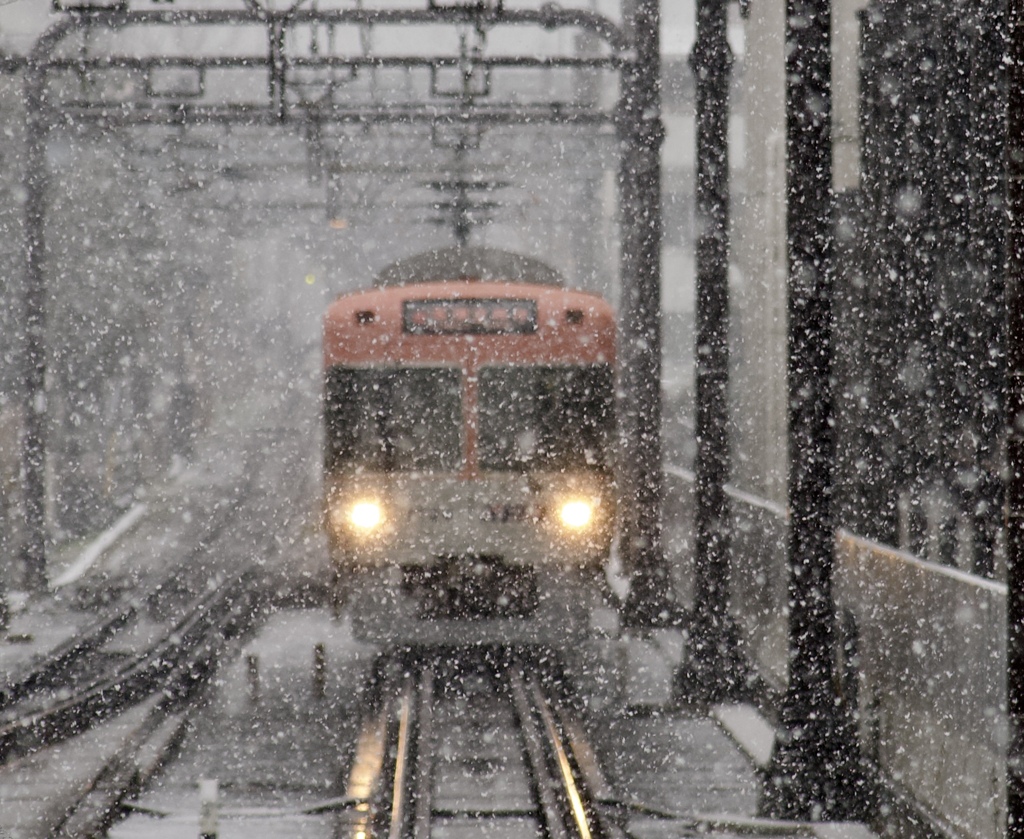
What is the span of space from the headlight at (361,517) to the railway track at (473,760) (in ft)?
4.41

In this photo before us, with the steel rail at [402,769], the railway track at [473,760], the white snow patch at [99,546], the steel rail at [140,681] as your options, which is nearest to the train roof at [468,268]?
the steel rail at [140,681]

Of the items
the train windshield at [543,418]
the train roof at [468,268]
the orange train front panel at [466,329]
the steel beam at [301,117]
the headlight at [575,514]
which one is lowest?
the headlight at [575,514]

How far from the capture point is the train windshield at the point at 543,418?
527 inches

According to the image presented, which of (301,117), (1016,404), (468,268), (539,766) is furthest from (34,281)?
(1016,404)

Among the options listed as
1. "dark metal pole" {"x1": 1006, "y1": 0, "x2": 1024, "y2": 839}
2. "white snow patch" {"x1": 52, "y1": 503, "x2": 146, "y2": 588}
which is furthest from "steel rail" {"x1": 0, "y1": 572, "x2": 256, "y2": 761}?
"dark metal pole" {"x1": 1006, "y1": 0, "x2": 1024, "y2": 839}

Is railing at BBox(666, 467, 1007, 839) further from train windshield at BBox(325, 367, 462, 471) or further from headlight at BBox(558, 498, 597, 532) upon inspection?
train windshield at BBox(325, 367, 462, 471)

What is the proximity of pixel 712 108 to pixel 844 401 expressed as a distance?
4.48m

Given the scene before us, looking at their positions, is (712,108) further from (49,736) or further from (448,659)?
(49,736)

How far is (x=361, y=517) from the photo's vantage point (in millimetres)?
13211

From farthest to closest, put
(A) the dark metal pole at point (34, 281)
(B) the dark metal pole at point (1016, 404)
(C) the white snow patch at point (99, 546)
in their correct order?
1. (C) the white snow patch at point (99, 546)
2. (A) the dark metal pole at point (34, 281)
3. (B) the dark metal pole at point (1016, 404)

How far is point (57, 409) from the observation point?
30.8m

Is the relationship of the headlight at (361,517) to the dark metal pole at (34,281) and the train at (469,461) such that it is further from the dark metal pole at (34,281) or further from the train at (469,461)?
the dark metal pole at (34,281)

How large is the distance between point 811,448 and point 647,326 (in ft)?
25.0

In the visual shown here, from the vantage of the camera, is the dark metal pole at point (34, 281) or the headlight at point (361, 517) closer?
the headlight at point (361, 517)
